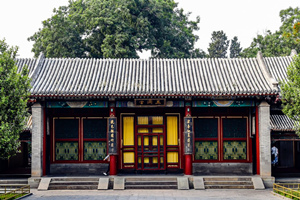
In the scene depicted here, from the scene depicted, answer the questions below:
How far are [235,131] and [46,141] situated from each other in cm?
970

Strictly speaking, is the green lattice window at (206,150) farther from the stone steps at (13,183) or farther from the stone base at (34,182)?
→ the stone steps at (13,183)

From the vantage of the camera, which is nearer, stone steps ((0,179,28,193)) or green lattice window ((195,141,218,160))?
stone steps ((0,179,28,193))

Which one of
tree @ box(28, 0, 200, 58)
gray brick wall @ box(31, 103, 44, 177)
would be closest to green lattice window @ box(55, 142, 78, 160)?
gray brick wall @ box(31, 103, 44, 177)

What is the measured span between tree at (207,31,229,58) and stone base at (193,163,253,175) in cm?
4575

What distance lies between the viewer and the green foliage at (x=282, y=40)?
135 feet

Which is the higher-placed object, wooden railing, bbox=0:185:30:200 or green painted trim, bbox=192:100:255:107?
green painted trim, bbox=192:100:255:107

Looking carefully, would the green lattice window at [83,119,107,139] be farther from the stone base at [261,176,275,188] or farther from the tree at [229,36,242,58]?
the tree at [229,36,242,58]

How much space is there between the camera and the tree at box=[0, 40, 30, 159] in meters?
16.4

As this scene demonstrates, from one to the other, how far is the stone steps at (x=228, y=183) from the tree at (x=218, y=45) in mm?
47329

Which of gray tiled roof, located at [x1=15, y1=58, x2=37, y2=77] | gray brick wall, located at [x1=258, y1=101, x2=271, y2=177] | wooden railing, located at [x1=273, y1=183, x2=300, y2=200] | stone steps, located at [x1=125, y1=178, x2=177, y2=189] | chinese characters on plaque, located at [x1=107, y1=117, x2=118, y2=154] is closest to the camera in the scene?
wooden railing, located at [x1=273, y1=183, x2=300, y2=200]

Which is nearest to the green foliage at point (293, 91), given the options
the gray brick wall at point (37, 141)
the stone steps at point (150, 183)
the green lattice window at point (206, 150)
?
the green lattice window at point (206, 150)

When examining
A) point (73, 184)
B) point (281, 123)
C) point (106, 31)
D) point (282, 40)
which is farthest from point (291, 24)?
point (73, 184)

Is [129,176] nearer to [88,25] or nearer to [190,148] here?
[190,148]

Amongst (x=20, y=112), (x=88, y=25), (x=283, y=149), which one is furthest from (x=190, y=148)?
(x=88, y=25)
